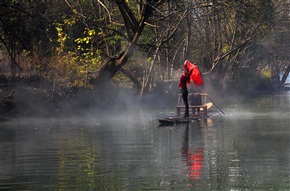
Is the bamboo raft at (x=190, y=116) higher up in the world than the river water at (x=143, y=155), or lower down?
higher up

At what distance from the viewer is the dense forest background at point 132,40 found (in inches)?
1656

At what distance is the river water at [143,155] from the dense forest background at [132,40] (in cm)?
306

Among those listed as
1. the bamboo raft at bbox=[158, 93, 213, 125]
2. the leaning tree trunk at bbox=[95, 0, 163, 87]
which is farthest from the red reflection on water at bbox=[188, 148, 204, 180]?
the leaning tree trunk at bbox=[95, 0, 163, 87]

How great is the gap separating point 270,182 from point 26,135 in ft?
48.1

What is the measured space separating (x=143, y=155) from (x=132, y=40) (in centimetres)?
2226

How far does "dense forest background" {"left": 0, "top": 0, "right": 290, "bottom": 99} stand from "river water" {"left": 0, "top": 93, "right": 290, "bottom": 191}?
306 centimetres

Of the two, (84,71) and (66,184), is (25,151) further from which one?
(84,71)

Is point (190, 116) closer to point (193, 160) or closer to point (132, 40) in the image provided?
point (132, 40)

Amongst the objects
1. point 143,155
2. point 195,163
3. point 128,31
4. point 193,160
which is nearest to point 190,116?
point 128,31

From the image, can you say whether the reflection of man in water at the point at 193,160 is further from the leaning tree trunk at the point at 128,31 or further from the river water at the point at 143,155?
the leaning tree trunk at the point at 128,31

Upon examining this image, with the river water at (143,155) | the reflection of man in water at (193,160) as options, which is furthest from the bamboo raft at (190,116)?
the reflection of man in water at (193,160)

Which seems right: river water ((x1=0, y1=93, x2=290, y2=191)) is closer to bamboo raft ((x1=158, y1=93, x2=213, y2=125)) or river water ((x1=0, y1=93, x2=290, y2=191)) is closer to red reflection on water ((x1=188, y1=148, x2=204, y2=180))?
red reflection on water ((x1=188, y1=148, x2=204, y2=180))

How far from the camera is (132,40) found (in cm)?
4622

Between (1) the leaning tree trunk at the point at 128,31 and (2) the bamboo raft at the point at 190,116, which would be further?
(1) the leaning tree trunk at the point at 128,31
